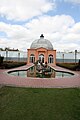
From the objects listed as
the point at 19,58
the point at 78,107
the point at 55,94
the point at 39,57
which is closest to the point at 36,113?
the point at 78,107

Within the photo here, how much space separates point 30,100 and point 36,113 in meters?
1.29

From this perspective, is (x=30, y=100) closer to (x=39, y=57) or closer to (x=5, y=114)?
(x=5, y=114)

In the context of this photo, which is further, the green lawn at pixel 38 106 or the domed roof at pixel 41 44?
the domed roof at pixel 41 44

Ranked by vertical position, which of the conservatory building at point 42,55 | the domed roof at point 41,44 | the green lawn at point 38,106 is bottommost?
the green lawn at point 38,106

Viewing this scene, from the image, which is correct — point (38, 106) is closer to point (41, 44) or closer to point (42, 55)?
point (42, 55)

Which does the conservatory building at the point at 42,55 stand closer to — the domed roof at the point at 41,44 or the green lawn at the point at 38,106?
the domed roof at the point at 41,44

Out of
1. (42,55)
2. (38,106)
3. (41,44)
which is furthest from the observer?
(41,44)

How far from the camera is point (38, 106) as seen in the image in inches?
241

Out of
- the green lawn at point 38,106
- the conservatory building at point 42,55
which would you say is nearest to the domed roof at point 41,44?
the conservatory building at point 42,55

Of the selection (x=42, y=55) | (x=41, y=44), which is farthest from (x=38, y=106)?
(x=41, y=44)

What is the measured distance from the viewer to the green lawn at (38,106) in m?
5.32

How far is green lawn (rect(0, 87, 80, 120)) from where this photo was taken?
17.5 feet

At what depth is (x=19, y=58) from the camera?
43750 mm

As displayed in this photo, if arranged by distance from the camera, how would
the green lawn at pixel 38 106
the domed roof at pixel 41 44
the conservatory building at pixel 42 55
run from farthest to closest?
the domed roof at pixel 41 44
the conservatory building at pixel 42 55
the green lawn at pixel 38 106
